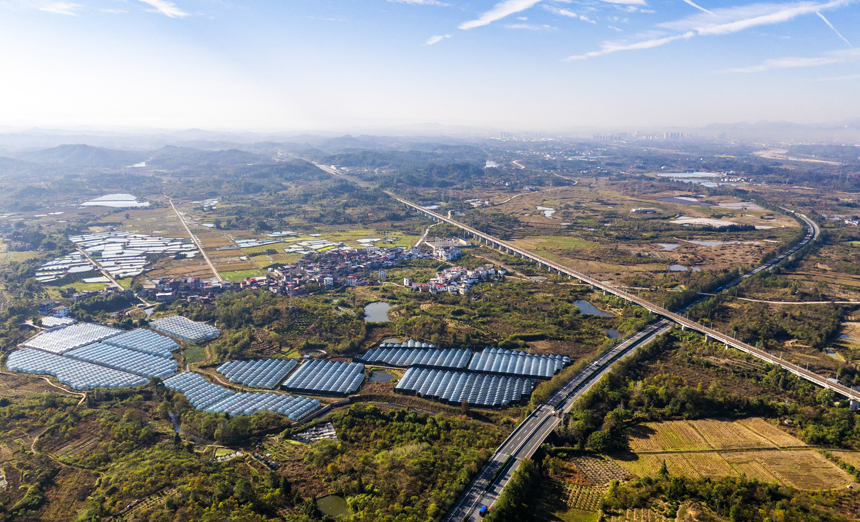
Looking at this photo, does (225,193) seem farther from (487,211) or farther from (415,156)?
(415,156)

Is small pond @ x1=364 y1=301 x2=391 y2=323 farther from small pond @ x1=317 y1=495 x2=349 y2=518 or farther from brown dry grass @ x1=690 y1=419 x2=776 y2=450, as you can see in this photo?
brown dry grass @ x1=690 y1=419 x2=776 y2=450

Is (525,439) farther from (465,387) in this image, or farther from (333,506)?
(333,506)

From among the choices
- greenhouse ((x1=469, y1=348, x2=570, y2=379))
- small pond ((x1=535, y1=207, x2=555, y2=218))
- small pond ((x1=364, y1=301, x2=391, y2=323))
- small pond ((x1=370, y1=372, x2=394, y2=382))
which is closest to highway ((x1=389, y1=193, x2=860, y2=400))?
greenhouse ((x1=469, y1=348, x2=570, y2=379))

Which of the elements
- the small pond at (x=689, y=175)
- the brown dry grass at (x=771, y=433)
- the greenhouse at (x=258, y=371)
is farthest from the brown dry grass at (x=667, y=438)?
the small pond at (x=689, y=175)

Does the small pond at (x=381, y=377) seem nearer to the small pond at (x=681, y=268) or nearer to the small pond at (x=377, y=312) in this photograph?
the small pond at (x=377, y=312)

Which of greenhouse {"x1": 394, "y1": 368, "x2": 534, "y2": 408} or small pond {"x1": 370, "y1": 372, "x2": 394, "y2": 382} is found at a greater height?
greenhouse {"x1": 394, "y1": 368, "x2": 534, "y2": 408}

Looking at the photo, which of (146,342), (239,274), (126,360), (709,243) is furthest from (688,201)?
(126,360)
